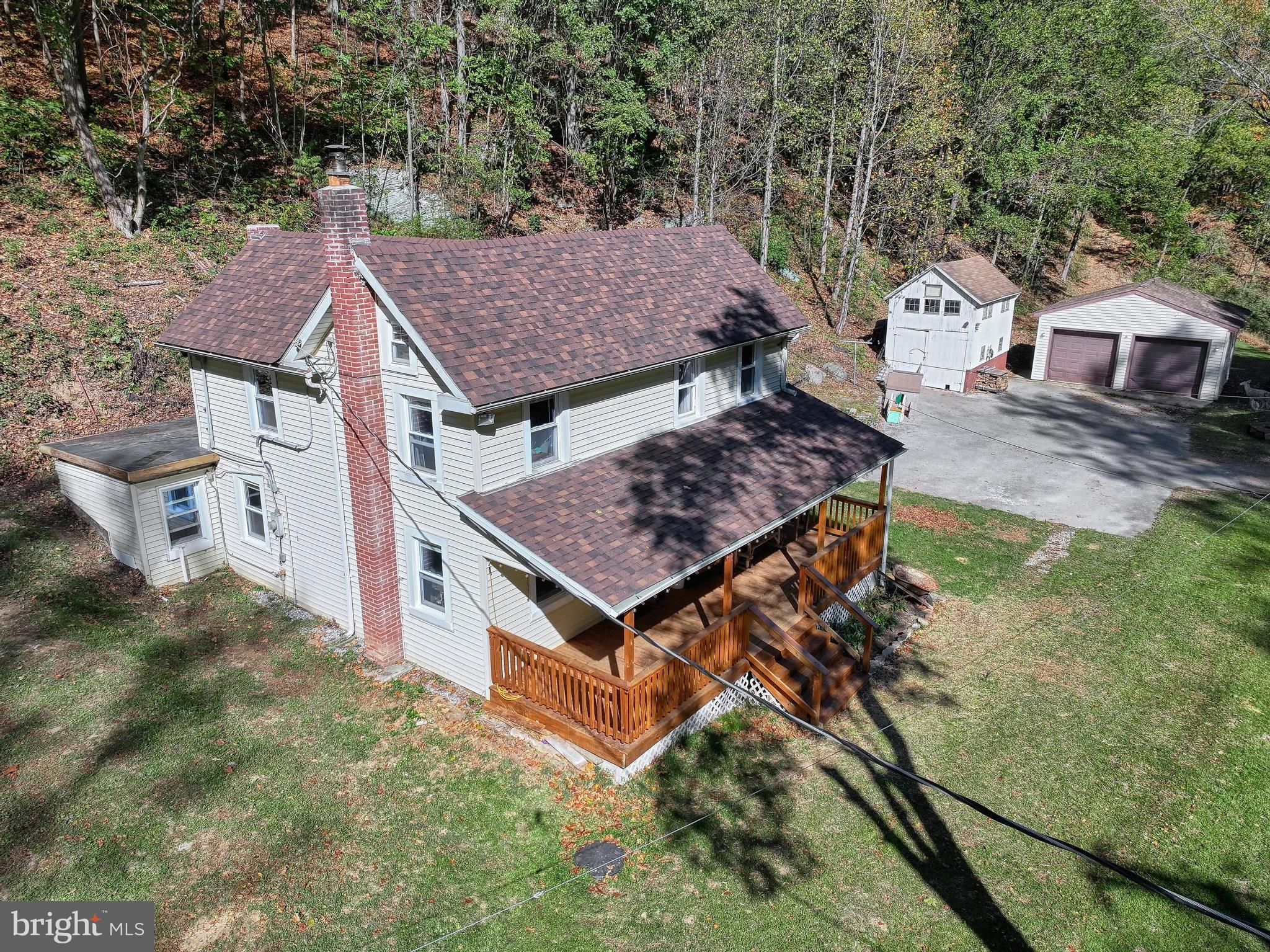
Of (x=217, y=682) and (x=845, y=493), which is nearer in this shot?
(x=217, y=682)

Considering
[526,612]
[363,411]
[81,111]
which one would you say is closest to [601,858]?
[526,612]

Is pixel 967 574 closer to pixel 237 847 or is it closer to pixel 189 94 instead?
pixel 237 847

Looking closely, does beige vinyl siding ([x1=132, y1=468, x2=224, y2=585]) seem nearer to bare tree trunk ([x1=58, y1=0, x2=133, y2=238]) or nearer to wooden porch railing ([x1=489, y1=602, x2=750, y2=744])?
wooden porch railing ([x1=489, y1=602, x2=750, y2=744])

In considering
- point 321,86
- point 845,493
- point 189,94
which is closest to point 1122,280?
point 845,493

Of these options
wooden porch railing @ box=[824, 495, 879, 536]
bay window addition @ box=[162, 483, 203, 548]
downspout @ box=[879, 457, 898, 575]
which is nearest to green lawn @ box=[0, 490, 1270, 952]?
bay window addition @ box=[162, 483, 203, 548]

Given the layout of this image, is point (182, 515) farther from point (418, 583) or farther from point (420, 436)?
point (420, 436)
